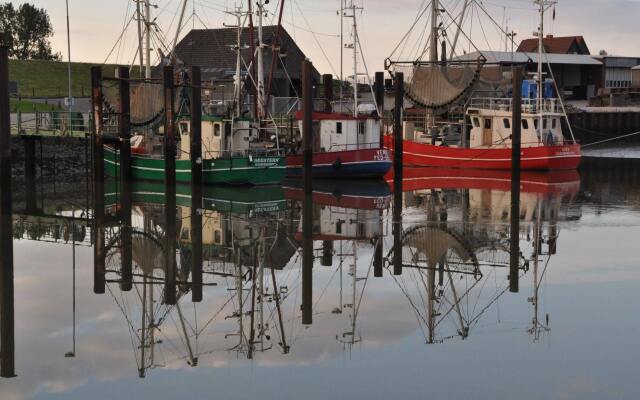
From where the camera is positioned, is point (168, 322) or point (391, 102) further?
point (391, 102)

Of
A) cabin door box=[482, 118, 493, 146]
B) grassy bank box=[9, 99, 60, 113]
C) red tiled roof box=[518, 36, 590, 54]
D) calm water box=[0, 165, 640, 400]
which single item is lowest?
calm water box=[0, 165, 640, 400]

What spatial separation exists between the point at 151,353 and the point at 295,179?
1013 inches

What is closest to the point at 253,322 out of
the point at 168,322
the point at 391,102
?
the point at 168,322

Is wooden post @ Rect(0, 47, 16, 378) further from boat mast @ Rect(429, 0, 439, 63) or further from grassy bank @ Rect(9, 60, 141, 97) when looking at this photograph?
grassy bank @ Rect(9, 60, 141, 97)

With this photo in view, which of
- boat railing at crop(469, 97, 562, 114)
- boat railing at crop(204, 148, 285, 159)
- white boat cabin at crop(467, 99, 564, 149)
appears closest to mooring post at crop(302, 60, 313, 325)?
boat railing at crop(204, 148, 285, 159)

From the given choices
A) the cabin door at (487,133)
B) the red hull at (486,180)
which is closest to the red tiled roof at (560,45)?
the cabin door at (487,133)

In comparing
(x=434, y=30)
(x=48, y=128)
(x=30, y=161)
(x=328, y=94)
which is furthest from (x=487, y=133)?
(x=30, y=161)

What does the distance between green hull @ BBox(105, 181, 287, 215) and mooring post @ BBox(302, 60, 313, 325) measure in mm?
881

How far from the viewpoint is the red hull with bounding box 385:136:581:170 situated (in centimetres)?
4169

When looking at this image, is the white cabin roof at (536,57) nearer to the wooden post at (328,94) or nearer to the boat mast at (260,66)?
the wooden post at (328,94)

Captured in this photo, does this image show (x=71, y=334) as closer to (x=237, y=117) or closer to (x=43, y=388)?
(x=43, y=388)

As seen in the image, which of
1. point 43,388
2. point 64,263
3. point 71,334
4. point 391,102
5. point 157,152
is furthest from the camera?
point 391,102

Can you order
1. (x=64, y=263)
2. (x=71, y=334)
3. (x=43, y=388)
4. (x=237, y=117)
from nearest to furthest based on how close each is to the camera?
1. (x=43, y=388)
2. (x=71, y=334)
3. (x=64, y=263)
4. (x=237, y=117)

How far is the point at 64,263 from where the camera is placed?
19.8 meters
